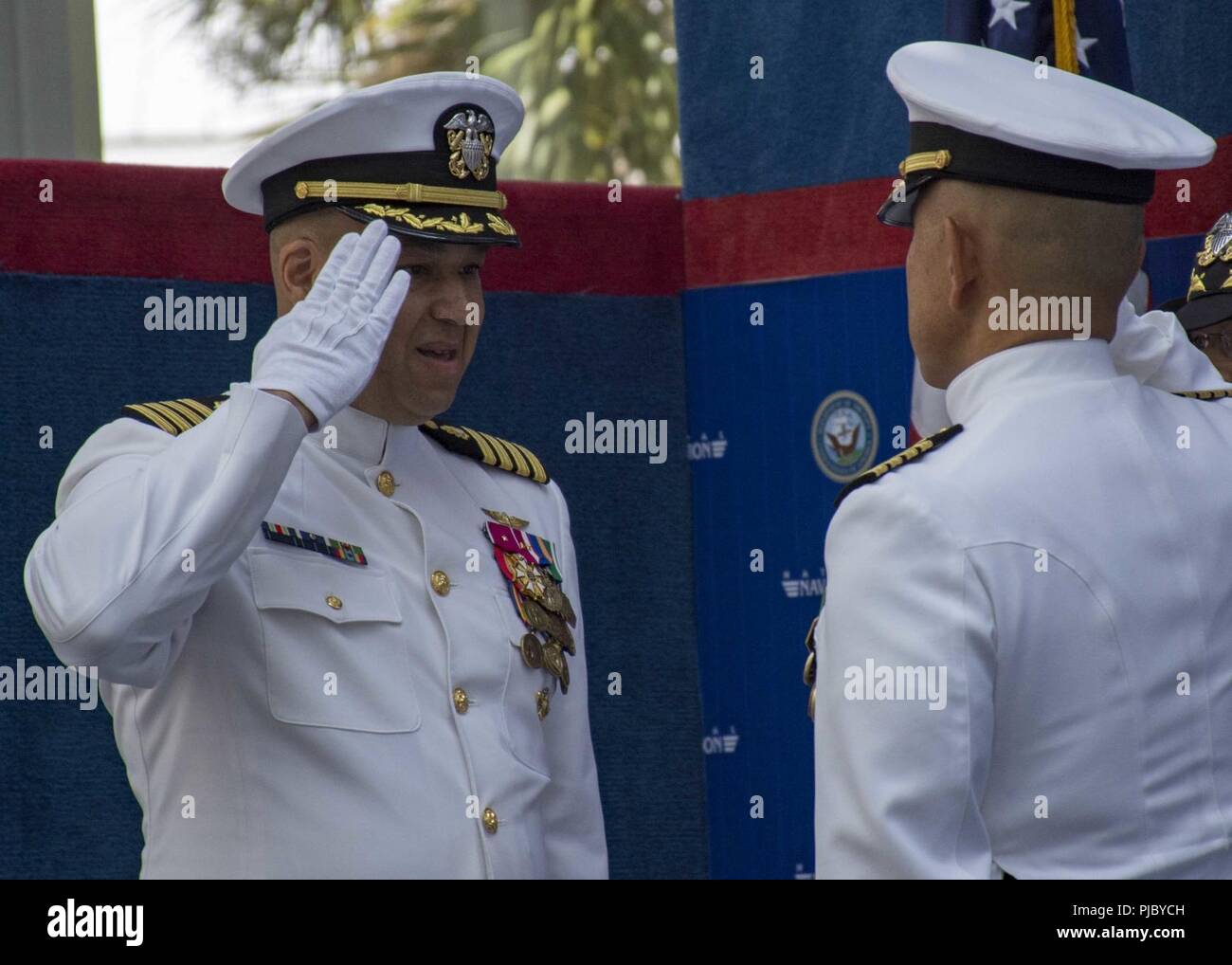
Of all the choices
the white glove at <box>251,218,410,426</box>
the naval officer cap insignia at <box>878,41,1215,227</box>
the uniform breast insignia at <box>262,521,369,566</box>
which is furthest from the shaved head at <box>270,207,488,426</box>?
the naval officer cap insignia at <box>878,41,1215,227</box>

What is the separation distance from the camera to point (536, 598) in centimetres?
272

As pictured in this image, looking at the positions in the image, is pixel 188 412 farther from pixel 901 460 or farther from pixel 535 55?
pixel 535 55

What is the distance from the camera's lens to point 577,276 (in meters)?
4.28

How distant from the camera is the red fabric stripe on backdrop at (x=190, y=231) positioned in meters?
3.58

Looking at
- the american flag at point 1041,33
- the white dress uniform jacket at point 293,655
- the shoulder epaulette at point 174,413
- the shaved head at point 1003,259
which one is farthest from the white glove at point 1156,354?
the shoulder epaulette at point 174,413

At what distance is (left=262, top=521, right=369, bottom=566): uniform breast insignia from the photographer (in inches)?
95.8

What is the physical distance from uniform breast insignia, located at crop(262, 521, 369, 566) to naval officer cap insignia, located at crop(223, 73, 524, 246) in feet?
Answer: 1.54

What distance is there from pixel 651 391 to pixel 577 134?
6323 millimetres

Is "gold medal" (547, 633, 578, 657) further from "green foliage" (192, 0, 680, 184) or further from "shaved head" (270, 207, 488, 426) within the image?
"green foliage" (192, 0, 680, 184)

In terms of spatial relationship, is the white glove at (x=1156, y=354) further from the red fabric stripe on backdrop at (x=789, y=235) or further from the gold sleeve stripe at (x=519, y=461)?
the red fabric stripe on backdrop at (x=789, y=235)

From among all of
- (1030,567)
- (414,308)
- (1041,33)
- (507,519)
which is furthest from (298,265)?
(1041,33)

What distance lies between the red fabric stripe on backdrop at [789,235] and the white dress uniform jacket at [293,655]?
1.85 meters

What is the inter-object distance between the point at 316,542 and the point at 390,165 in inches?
23.6
